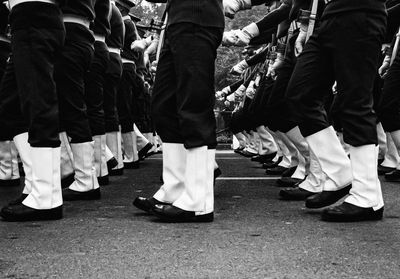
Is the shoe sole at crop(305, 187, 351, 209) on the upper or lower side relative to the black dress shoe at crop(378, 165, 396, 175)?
upper

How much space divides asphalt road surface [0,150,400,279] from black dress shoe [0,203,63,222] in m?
0.07

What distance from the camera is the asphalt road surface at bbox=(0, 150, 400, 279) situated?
8.55ft

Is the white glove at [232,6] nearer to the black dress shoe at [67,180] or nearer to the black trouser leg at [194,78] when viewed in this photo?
the black trouser leg at [194,78]

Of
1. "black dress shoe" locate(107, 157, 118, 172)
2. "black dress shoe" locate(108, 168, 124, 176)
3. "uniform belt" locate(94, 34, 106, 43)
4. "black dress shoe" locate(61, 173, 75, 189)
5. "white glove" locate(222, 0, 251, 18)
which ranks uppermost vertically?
"white glove" locate(222, 0, 251, 18)

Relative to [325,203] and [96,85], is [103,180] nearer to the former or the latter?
[96,85]

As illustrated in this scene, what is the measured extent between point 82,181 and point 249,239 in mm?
1972

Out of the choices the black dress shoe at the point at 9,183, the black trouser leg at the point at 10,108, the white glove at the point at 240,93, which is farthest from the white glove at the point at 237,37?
the white glove at the point at 240,93

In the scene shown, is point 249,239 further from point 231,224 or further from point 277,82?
point 277,82

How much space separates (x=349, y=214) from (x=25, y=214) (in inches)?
66.8

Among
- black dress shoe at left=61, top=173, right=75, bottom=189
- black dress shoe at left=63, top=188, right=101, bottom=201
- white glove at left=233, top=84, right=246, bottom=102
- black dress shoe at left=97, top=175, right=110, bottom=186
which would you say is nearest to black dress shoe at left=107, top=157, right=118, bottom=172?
black dress shoe at left=97, top=175, right=110, bottom=186

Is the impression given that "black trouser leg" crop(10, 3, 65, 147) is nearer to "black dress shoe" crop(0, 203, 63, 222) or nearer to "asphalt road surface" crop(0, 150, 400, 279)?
"black dress shoe" crop(0, 203, 63, 222)

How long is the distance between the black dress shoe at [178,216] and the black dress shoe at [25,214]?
57 centimetres

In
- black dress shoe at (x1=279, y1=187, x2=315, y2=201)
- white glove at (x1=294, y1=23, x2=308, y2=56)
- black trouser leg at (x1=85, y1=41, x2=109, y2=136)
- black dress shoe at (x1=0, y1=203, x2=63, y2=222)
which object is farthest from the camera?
black trouser leg at (x1=85, y1=41, x2=109, y2=136)

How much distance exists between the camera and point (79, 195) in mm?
4941
